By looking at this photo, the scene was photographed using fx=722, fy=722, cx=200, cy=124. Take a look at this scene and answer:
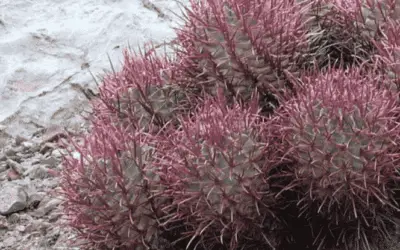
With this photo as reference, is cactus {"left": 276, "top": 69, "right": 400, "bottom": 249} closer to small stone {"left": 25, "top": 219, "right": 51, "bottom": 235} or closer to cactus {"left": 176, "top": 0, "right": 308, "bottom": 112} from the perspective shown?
cactus {"left": 176, "top": 0, "right": 308, "bottom": 112}

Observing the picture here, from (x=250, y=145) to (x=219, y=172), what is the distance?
149 millimetres

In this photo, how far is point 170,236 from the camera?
279 cm

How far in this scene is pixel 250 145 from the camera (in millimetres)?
2490

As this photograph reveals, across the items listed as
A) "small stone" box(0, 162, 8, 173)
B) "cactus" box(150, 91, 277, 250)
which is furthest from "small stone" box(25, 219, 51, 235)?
"cactus" box(150, 91, 277, 250)

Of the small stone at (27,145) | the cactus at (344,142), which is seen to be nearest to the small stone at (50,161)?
the small stone at (27,145)

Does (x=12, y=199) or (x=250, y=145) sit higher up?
(x=250, y=145)

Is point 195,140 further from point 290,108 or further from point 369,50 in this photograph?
point 369,50

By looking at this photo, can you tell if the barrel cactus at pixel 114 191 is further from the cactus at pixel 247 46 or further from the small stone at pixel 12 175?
the small stone at pixel 12 175

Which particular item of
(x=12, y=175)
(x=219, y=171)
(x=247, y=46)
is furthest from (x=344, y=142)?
(x=12, y=175)

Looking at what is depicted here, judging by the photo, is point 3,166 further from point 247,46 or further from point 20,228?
point 247,46

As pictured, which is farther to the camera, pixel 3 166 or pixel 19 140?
pixel 19 140

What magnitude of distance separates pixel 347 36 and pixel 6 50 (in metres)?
2.46

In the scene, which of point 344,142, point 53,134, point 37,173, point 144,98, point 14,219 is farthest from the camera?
point 53,134

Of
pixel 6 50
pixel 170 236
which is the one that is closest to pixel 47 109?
pixel 6 50
